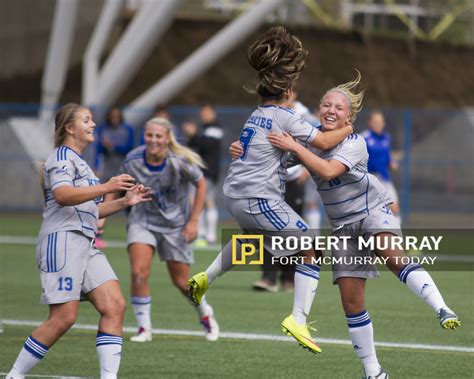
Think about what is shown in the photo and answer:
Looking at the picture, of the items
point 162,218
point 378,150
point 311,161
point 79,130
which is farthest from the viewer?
point 378,150

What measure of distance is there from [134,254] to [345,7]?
32.2 meters

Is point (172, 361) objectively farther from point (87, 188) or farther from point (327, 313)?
point (327, 313)

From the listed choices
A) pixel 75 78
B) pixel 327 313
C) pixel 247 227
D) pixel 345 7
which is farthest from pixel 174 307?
pixel 345 7

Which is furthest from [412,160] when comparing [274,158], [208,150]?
[274,158]

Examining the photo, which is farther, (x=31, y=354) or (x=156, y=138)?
(x=156, y=138)

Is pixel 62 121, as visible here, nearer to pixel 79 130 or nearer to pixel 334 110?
pixel 79 130

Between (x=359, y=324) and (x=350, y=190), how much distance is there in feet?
A: 2.87

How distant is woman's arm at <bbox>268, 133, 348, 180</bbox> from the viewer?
7.33 m

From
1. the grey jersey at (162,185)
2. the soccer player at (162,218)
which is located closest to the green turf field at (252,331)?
the soccer player at (162,218)

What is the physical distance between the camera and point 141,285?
10016 mm

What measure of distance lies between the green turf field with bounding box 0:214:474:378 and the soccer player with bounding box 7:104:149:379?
3.68 ft

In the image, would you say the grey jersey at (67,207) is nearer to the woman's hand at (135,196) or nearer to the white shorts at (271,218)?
the woman's hand at (135,196)

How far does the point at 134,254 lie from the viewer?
33.1ft

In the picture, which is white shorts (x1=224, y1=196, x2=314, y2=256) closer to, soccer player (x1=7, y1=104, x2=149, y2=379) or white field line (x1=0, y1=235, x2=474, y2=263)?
soccer player (x1=7, y1=104, x2=149, y2=379)
